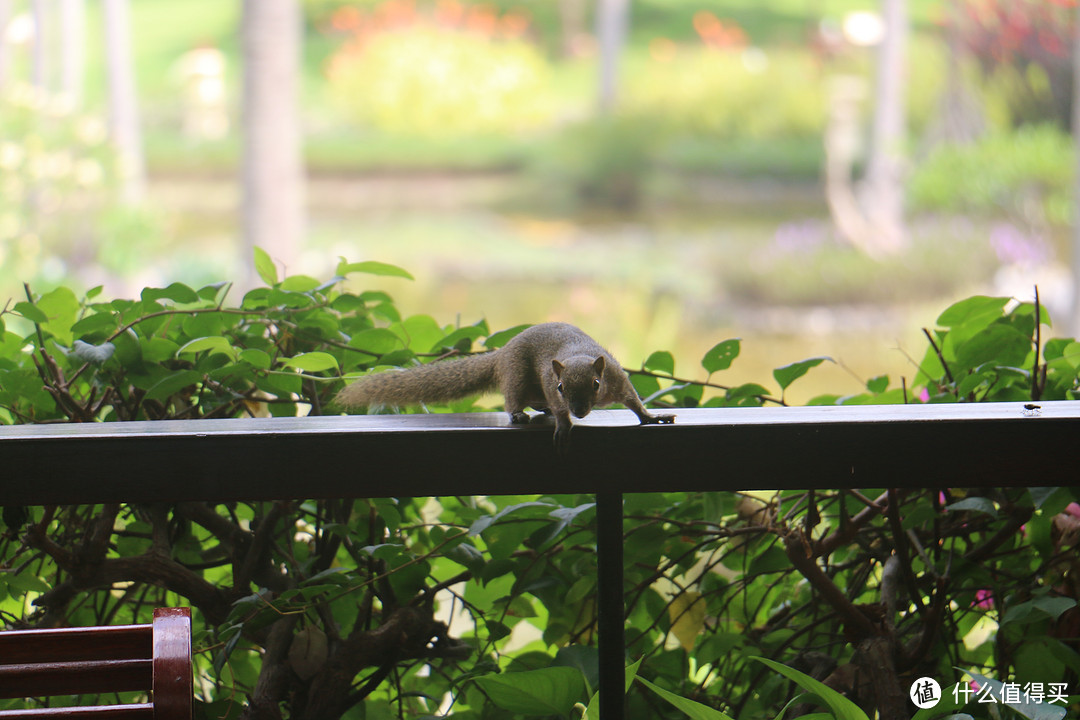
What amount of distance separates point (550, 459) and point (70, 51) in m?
7.57

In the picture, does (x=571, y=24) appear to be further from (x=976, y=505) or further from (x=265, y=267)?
(x=976, y=505)

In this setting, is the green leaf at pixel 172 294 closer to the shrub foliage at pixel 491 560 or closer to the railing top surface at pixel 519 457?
the shrub foliage at pixel 491 560

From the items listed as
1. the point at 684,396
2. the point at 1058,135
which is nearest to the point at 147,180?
the point at 1058,135

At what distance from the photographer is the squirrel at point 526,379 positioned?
0.78 metres

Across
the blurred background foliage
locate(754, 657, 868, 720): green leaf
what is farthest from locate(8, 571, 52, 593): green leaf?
the blurred background foliage

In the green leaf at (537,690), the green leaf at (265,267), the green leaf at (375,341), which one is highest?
the green leaf at (265,267)

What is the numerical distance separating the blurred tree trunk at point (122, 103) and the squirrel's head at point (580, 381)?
20.2 feet

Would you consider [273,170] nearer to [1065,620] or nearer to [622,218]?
[622,218]

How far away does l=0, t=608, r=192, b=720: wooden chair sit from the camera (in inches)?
22.3

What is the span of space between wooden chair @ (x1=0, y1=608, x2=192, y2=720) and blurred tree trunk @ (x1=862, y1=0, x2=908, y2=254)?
6686 millimetres

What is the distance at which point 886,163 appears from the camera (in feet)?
22.9

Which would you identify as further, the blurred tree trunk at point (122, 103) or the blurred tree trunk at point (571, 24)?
the blurred tree trunk at point (571, 24)

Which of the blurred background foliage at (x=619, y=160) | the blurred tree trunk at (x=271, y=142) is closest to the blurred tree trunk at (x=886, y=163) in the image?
the blurred background foliage at (x=619, y=160)

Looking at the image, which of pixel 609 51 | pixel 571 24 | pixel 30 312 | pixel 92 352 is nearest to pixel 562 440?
pixel 92 352
